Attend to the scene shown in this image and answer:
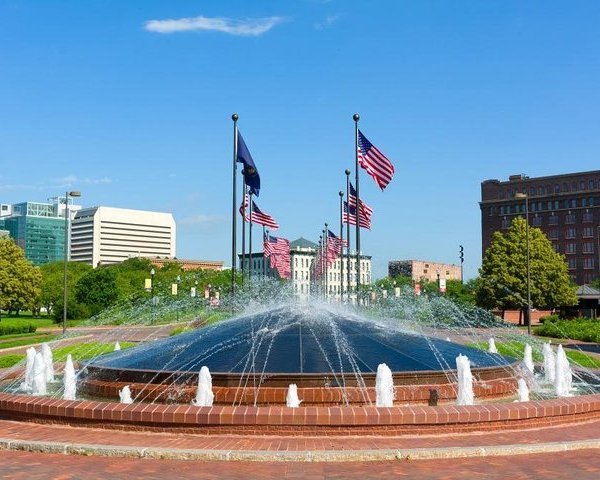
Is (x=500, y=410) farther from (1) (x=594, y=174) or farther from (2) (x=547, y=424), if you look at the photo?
(1) (x=594, y=174)

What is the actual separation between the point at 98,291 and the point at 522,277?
38.0 metres

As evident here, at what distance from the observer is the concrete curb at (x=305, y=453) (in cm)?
821

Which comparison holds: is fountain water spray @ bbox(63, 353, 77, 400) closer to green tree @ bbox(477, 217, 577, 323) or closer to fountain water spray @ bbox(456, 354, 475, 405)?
fountain water spray @ bbox(456, 354, 475, 405)

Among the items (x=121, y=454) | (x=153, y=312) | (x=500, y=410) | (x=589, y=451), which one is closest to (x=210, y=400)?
(x=121, y=454)

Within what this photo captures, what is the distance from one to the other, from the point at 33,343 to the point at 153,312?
24286mm

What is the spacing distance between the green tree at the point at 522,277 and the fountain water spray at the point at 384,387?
51.0 meters

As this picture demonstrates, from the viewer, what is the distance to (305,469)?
308 inches

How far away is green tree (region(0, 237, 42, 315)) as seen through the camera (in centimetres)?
6762

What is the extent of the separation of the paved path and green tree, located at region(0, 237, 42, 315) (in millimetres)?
63909

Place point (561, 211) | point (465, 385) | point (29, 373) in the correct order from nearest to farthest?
point (465, 385) → point (29, 373) → point (561, 211)

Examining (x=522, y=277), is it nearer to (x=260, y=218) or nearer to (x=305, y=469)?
(x=260, y=218)

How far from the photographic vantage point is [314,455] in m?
8.21

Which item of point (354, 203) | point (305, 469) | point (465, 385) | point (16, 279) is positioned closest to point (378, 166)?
point (354, 203)

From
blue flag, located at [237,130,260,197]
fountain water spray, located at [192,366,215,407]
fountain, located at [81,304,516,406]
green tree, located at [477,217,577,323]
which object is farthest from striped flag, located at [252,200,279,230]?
green tree, located at [477,217,577,323]
